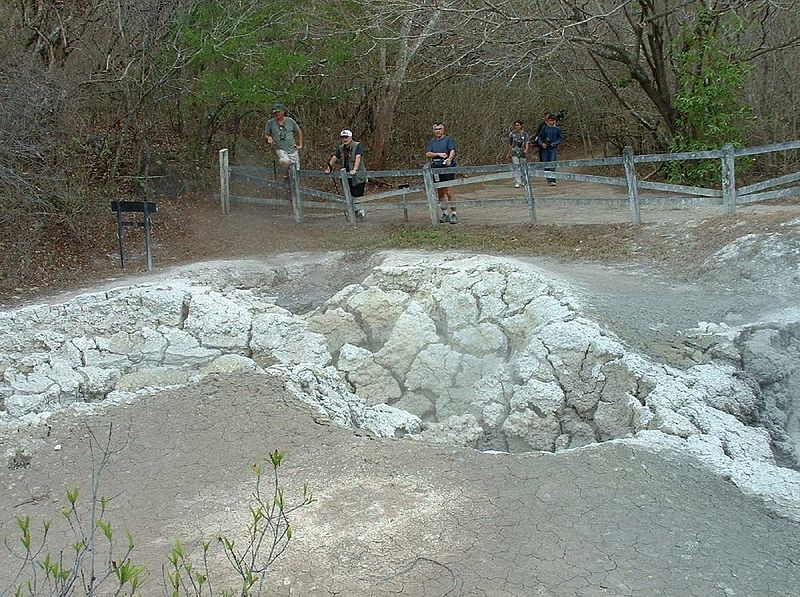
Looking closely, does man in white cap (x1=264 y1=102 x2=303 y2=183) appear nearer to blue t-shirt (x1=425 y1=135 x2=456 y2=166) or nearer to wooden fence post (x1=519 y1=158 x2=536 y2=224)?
blue t-shirt (x1=425 y1=135 x2=456 y2=166)

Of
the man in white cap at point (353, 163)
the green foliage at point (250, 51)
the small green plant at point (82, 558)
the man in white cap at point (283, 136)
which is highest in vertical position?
the green foliage at point (250, 51)

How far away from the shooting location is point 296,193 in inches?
561

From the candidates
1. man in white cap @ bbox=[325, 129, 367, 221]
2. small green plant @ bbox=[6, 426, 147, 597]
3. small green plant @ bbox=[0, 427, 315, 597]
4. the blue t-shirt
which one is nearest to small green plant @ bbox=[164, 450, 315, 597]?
small green plant @ bbox=[0, 427, 315, 597]

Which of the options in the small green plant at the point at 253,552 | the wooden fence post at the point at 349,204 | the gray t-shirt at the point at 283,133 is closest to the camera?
the small green plant at the point at 253,552

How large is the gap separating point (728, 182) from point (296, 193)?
6.89m

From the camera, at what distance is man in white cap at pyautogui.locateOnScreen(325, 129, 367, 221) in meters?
13.9

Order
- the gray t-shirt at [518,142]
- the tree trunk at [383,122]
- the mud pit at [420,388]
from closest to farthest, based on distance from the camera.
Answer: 1. the mud pit at [420,388]
2. the gray t-shirt at [518,142]
3. the tree trunk at [383,122]

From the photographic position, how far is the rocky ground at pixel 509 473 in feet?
14.7

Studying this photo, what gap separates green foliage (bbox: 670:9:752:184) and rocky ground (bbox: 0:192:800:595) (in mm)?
6304

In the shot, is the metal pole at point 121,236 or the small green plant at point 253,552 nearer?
Answer: the small green plant at point 253,552

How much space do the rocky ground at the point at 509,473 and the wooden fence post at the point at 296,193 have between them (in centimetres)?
506

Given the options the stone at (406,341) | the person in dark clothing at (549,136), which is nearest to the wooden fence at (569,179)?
the person in dark clothing at (549,136)

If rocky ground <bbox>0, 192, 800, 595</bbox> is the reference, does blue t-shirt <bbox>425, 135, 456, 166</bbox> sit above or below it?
above

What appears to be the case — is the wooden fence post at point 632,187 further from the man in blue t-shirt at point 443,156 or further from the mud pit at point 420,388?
the mud pit at point 420,388
